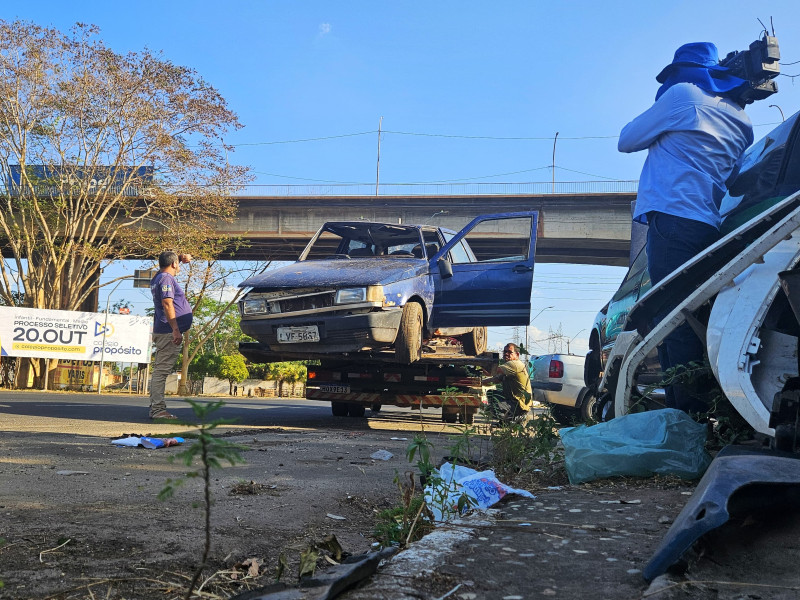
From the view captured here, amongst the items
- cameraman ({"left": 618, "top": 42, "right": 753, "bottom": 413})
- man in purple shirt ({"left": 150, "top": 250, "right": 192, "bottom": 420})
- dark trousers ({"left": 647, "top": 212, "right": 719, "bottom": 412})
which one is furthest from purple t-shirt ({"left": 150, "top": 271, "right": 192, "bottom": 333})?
dark trousers ({"left": 647, "top": 212, "right": 719, "bottom": 412})

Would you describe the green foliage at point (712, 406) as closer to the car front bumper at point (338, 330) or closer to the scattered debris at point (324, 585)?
the scattered debris at point (324, 585)

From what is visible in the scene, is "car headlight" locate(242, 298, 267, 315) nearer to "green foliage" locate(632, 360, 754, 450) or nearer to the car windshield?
the car windshield

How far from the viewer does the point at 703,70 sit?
497 cm

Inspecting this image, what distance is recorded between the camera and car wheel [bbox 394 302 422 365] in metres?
8.09

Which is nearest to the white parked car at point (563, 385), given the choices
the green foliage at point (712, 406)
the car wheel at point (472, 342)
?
the car wheel at point (472, 342)

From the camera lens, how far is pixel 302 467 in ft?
15.1

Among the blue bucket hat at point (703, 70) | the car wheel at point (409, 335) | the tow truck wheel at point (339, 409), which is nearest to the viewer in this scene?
the blue bucket hat at point (703, 70)

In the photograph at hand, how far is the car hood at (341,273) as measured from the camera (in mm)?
7719

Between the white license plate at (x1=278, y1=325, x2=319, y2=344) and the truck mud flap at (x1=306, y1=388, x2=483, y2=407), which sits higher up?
the white license plate at (x1=278, y1=325, x2=319, y2=344)

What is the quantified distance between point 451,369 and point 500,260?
1522mm

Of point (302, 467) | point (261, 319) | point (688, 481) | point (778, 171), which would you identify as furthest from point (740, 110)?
point (261, 319)

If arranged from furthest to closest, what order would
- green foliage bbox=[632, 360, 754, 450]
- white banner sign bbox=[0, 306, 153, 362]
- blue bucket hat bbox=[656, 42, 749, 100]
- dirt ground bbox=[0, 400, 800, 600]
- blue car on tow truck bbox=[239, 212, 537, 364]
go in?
1. white banner sign bbox=[0, 306, 153, 362]
2. blue car on tow truck bbox=[239, 212, 537, 364]
3. blue bucket hat bbox=[656, 42, 749, 100]
4. green foliage bbox=[632, 360, 754, 450]
5. dirt ground bbox=[0, 400, 800, 600]

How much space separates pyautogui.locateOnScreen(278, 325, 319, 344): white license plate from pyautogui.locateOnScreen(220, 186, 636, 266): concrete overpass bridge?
24.2 m

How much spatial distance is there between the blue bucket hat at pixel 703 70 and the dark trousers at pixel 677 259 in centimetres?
105
